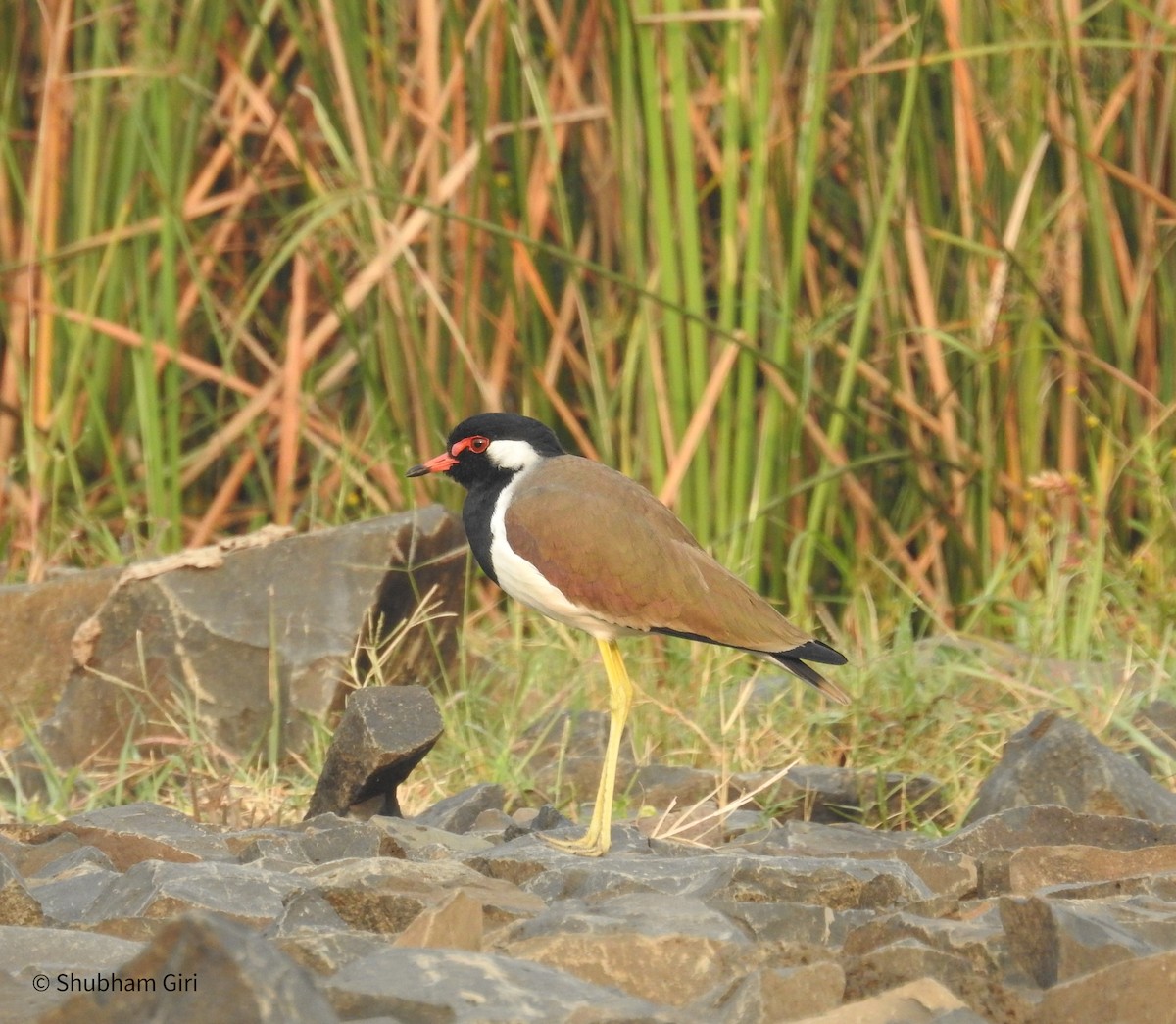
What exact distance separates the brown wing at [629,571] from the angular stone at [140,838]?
76 centimetres

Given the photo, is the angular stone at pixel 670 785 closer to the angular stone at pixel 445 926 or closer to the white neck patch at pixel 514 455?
the white neck patch at pixel 514 455

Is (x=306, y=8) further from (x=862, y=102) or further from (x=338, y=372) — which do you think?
(x=862, y=102)

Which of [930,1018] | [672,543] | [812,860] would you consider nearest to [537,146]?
[672,543]

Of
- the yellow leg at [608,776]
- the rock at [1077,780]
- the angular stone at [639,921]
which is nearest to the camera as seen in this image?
the angular stone at [639,921]

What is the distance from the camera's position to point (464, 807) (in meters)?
3.35

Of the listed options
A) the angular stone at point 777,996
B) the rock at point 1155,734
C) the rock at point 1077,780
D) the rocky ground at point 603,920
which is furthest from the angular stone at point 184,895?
the rock at point 1155,734

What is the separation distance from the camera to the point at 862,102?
5.26 meters

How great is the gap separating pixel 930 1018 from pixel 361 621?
90.3 inches

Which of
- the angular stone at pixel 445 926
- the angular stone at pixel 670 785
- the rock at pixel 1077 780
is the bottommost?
the angular stone at pixel 670 785

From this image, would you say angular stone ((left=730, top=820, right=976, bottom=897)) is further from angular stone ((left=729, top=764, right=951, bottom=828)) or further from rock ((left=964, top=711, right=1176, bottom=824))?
rock ((left=964, top=711, right=1176, bottom=824))

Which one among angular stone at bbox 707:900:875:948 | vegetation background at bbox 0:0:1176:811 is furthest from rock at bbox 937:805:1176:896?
vegetation background at bbox 0:0:1176:811

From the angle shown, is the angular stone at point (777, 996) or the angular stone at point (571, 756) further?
the angular stone at point (571, 756)

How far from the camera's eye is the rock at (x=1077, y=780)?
10.7 ft

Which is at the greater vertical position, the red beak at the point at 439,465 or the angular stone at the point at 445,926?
the red beak at the point at 439,465
